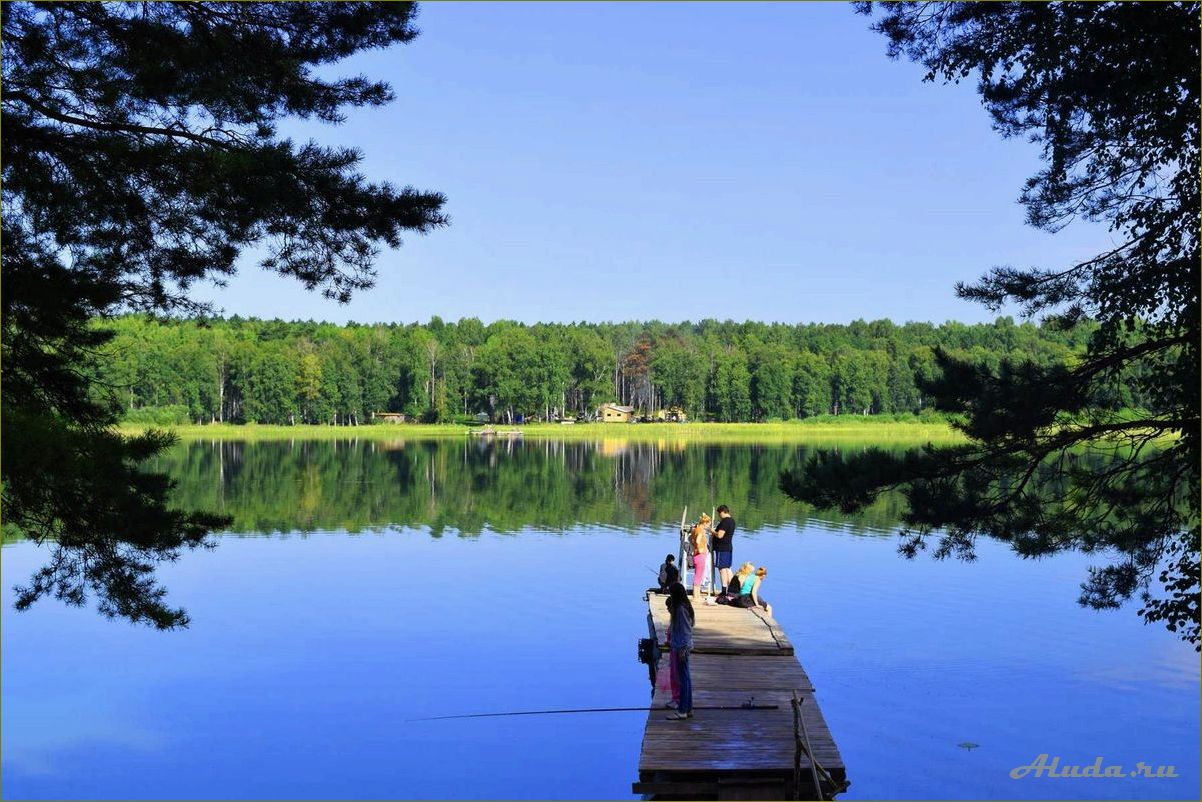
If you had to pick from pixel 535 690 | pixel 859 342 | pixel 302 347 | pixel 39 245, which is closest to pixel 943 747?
pixel 535 690

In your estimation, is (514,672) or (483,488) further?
(483,488)

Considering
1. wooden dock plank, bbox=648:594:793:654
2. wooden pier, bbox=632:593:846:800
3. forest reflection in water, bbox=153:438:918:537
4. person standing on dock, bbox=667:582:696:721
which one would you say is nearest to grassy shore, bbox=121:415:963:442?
forest reflection in water, bbox=153:438:918:537

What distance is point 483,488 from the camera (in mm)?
46125

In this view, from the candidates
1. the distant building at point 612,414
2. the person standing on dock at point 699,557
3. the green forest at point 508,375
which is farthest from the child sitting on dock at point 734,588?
the distant building at point 612,414

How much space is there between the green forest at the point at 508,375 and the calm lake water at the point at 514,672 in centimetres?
8222

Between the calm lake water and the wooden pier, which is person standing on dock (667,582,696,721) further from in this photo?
the calm lake water

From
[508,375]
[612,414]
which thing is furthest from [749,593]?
[612,414]

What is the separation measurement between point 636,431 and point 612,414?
679 inches

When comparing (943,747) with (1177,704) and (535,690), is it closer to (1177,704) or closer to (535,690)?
(1177,704)

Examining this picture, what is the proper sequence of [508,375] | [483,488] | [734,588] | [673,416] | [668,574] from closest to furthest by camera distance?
[668,574] → [734,588] → [483,488] → [508,375] → [673,416]

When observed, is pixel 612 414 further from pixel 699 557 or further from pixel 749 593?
pixel 749 593

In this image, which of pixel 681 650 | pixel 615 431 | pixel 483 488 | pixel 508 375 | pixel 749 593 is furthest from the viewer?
pixel 508 375

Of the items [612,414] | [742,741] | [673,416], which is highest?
[612,414]

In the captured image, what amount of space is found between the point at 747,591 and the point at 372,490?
2911 centimetres
